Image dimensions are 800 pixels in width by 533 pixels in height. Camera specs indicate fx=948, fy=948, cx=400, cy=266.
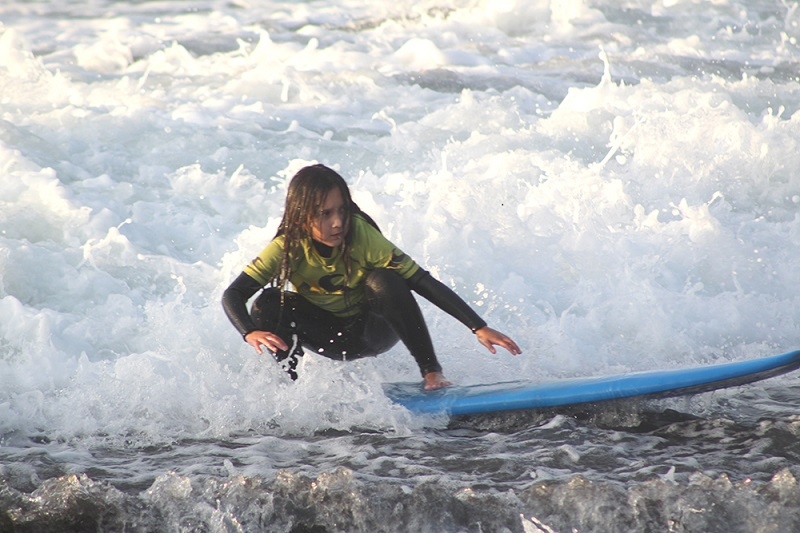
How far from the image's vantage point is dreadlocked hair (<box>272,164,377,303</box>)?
4074 mm

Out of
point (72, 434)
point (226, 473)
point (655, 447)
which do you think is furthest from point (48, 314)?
point (655, 447)

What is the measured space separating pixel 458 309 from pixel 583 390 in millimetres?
675

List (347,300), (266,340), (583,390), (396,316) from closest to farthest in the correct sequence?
(266,340)
(583,390)
(396,316)
(347,300)

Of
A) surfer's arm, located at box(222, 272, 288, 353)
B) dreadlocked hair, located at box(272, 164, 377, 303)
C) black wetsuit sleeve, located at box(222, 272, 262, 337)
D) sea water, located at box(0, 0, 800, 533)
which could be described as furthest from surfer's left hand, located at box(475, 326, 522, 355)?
black wetsuit sleeve, located at box(222, 272, 262, 337)

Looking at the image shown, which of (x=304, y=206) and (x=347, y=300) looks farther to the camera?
(x=347, y=300)

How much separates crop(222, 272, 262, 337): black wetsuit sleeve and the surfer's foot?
0.89 m

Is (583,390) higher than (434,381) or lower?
lower

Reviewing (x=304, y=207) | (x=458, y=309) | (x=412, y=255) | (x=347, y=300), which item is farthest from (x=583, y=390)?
(x=412, y=255)

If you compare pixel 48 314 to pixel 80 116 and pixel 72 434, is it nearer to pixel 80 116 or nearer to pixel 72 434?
pixel 72 434

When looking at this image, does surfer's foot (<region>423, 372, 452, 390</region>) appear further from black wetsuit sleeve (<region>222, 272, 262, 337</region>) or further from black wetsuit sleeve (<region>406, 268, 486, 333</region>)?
black wetsuit sleeve (<region>222, 272, 262, 337</region>)

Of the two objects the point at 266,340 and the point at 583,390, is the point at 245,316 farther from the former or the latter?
the point at 583,390

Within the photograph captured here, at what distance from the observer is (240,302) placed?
4.26m

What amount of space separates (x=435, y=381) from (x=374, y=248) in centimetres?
72

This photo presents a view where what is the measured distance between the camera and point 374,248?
4.42m
